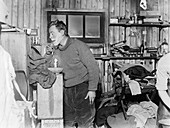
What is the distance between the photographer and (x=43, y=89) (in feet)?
10.4

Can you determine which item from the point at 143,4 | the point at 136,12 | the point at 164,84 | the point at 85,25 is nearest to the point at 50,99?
the point at 164,84

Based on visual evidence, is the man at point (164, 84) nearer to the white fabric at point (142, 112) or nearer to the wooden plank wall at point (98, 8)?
the white fabric at point (142, 112)

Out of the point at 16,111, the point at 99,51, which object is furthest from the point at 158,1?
the point at 16,111

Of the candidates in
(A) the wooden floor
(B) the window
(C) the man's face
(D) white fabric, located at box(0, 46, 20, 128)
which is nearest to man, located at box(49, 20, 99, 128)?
(C) the man's face

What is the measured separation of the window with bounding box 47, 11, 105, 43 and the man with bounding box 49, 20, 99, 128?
2.36 metres

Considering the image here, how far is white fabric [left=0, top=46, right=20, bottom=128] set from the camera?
1729mm

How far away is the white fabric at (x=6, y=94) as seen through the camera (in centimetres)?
173

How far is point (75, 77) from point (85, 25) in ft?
8.29

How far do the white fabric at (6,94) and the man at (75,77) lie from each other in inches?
66.7

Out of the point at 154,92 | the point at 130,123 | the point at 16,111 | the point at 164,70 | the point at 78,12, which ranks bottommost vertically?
the point at 130,123

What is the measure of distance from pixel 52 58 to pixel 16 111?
5.48 feet

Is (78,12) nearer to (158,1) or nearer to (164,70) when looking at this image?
(158,1)

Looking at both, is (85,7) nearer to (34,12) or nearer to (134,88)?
(34,12)

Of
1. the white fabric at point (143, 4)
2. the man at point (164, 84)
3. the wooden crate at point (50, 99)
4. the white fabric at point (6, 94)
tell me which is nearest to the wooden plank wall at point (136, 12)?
the white fabric at point (143, 4)
